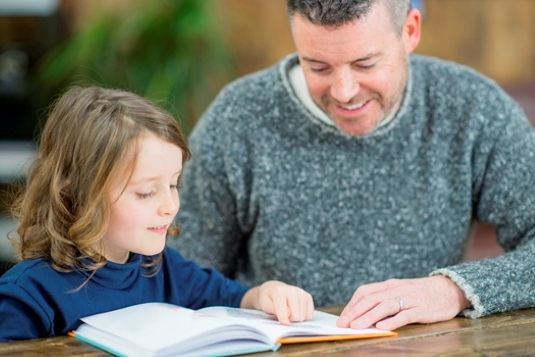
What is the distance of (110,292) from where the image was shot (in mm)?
1434

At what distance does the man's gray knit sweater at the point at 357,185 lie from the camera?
1898 millimetres

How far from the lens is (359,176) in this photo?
6.26ft

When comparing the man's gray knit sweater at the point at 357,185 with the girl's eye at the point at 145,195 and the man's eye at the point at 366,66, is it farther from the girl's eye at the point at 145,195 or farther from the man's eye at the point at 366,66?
the girl's eye at the point at 145,195

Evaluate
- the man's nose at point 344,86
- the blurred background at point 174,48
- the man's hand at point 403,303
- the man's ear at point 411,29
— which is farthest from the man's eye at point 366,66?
the blurred background at point 174,48

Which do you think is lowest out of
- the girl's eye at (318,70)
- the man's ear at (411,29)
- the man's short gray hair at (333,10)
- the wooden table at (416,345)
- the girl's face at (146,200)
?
the wooden table at (416,345)

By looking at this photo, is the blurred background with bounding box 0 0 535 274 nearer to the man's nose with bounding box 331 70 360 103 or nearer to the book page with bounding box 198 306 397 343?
the man's nose with bounding box 331 70 360 103

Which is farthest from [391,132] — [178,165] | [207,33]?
[207,33]

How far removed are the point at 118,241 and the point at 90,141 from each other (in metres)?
0.16

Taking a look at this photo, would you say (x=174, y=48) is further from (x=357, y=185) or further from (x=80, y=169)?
(x=80, y=169)

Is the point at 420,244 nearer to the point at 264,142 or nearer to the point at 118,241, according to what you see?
the point at 264,142

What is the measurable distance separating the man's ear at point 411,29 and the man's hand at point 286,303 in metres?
0.63

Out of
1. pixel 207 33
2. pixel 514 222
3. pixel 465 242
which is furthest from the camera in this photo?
pixel 207 33

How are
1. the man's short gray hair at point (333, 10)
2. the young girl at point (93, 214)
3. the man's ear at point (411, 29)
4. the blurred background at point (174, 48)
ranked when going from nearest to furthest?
the young girl at point (93, 214), the man's short gray hair at point (333, 10), the man's ear at point (411, 29), the blurred background at point (174, 48)

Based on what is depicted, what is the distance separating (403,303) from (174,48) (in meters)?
2.33
